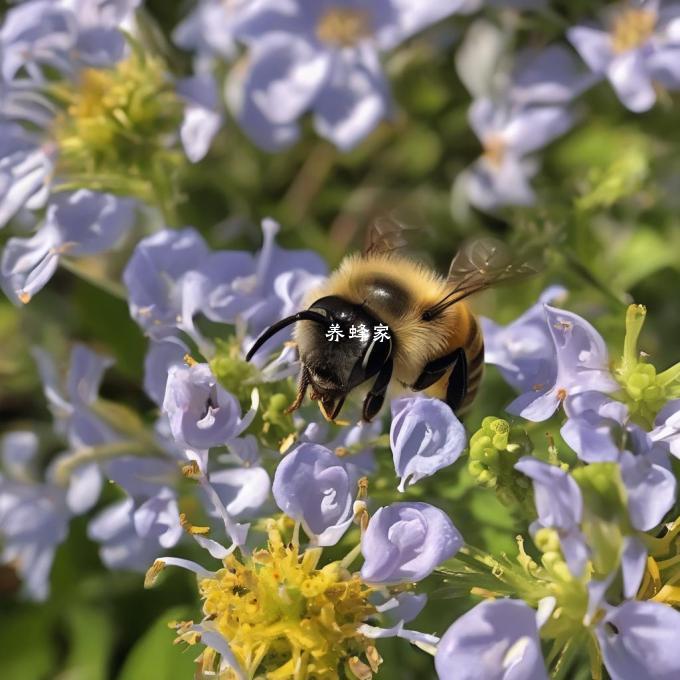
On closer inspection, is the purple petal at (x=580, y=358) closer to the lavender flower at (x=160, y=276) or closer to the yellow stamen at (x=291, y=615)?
the yellow stamen at (x=291, y=615)

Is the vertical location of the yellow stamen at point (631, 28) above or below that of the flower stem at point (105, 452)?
above

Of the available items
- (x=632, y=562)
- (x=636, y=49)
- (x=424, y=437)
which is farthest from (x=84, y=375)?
(x=636, y=49)

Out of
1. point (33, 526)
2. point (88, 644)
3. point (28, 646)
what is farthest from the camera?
point (28, 646)

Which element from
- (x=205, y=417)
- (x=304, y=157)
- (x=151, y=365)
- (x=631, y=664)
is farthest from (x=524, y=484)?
(x=304, y=157)

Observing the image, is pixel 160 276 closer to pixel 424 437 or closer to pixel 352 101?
pixel 424 437

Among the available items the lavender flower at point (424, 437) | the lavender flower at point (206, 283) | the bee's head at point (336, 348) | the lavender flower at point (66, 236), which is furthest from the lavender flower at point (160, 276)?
the lavender flower at point (424, 437)
